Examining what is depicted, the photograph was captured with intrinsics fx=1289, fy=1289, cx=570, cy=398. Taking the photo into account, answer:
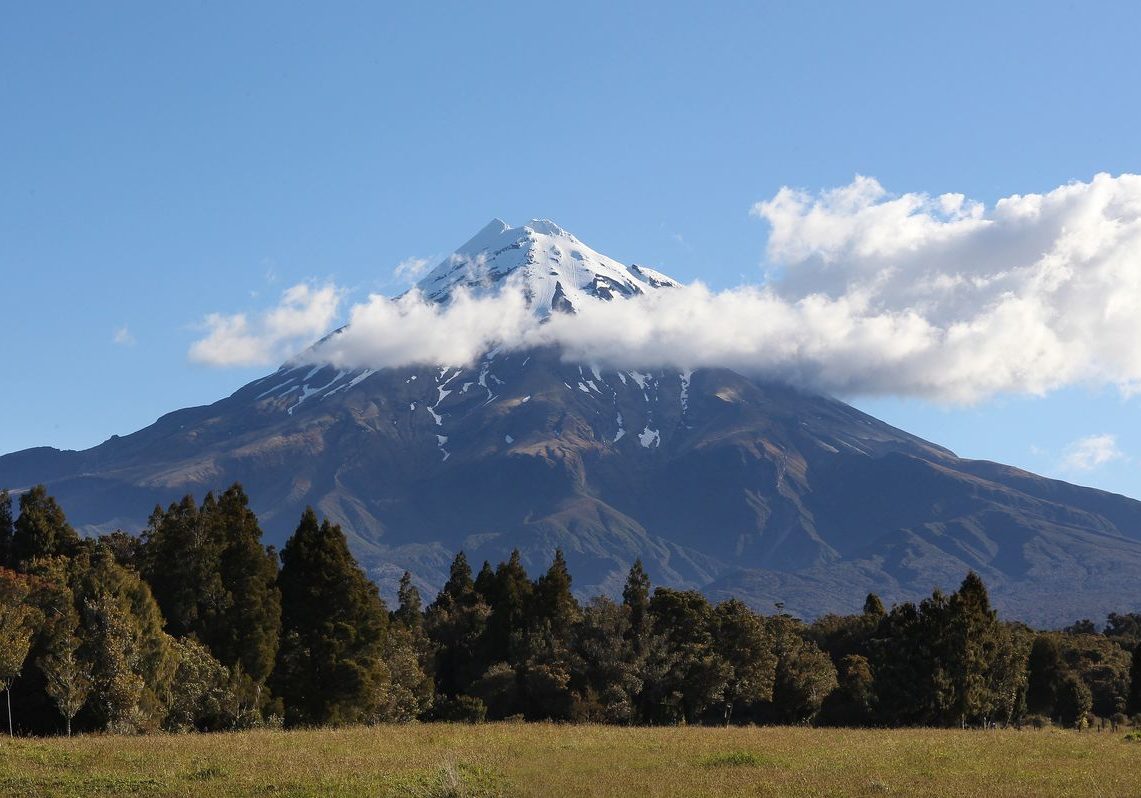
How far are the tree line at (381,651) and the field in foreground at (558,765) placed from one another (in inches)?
320

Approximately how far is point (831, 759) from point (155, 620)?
2676 centimetres

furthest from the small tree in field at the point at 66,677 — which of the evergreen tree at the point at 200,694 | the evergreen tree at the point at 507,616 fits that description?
the evergreen tree at the point at 507,616

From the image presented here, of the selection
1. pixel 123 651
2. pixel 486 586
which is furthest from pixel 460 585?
pixel 123 651

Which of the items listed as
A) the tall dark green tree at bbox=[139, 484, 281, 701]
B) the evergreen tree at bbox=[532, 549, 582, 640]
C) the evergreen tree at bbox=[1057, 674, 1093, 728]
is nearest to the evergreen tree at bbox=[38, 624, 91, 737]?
the tall dark green tree at bbox=[139, 484, 281, 701]

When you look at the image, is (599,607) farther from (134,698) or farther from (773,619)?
(134,698)

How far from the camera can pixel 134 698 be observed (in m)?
45.8

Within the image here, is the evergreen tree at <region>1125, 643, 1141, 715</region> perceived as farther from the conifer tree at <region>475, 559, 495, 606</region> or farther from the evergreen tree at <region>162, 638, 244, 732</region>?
the evergreen tree at <region>162, 638, 244, 732</region>

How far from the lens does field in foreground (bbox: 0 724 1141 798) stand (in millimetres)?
28391

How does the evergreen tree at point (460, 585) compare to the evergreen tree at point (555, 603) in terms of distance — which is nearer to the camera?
the evergreen tree at point (555, 603)

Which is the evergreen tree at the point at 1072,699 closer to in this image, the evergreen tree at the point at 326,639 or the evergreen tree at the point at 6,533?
the evergreen tree at the point at 326,639

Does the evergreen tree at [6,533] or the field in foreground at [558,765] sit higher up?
the evergreen tree at [6,533]

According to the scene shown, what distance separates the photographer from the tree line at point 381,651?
156 feet

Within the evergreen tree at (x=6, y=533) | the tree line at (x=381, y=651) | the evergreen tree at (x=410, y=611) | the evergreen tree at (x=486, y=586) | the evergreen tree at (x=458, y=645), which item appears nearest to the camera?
the tree line at (x=381, y=651)

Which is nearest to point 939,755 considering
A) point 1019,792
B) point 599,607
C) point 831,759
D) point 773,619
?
point 831,759
